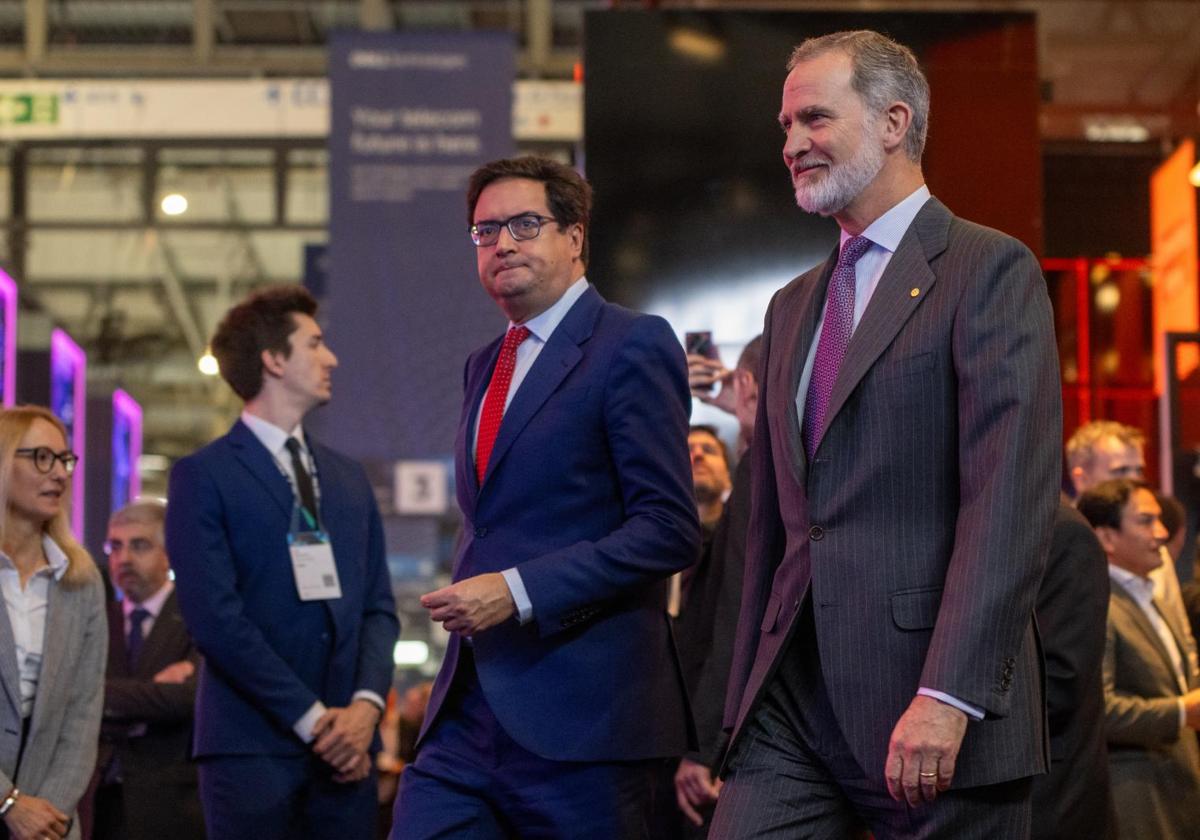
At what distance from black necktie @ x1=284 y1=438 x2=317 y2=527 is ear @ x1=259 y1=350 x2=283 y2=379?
0.17 meters

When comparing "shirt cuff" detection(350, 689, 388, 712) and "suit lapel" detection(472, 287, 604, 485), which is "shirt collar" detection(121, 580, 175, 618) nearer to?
"shirt cuff" detection(350, 689, 388, 712)

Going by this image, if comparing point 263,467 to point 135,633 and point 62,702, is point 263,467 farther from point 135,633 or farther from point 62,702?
point 135,633

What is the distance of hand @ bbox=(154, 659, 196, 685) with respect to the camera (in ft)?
15.4

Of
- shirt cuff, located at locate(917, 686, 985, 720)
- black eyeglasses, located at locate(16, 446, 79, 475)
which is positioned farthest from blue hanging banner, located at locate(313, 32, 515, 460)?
shirt cuff, located at locate(917, 686, 985, 720)

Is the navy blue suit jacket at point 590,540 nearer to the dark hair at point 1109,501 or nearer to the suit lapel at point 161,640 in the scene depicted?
the suit lapel at point 161,640

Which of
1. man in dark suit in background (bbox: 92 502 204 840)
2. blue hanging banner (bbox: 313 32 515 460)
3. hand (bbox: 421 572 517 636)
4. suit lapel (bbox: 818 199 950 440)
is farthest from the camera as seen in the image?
blue hanging banner (bbox: 313 32 515 460)

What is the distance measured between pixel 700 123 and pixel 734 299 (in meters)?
0.62

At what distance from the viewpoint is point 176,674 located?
470 centimetres

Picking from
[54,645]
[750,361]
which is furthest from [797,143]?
[54,645]

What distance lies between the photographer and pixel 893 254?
2.36 metres

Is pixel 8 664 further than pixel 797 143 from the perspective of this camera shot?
Yes

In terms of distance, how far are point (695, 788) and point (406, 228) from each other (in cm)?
509

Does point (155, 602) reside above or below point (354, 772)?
above

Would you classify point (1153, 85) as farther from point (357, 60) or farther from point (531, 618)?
point (531, 618)
